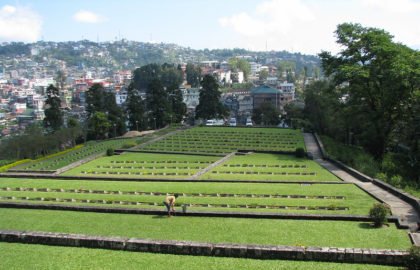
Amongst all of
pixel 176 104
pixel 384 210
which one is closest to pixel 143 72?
pixel 176 104

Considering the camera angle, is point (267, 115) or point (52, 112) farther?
point (267, 115)

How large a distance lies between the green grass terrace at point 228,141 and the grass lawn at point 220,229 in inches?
853

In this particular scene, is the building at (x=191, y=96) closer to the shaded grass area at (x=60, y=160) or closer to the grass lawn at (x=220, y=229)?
the shaded grass area at (x=60, y=160)

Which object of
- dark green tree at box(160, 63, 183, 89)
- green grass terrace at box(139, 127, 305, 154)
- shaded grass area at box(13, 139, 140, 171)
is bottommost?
shaded grass area at box(13, 139, 140, 171)

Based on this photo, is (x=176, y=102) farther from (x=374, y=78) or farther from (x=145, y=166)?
(x=374, y=78)

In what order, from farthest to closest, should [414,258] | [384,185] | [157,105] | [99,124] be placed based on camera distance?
[157,105], [99,124], [384,185], [414,258]

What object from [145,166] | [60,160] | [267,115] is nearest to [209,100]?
[267,115]

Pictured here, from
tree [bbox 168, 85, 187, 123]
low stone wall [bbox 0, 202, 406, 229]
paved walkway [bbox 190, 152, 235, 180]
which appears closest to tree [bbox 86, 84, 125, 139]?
tree [bbox 168, 85, 187, 123]

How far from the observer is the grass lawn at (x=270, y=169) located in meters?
26.5

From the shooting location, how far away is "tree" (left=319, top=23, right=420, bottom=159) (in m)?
30.5

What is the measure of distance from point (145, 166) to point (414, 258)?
78.9 feet

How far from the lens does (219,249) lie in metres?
12.1

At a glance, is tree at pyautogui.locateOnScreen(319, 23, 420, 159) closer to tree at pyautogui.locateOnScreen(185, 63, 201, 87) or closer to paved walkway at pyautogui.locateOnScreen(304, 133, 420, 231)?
paved walkway at pyautogui.locateOnScreen(304, 133, 420, 231)

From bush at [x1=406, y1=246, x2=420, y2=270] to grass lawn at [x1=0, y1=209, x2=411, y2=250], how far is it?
2096mm
